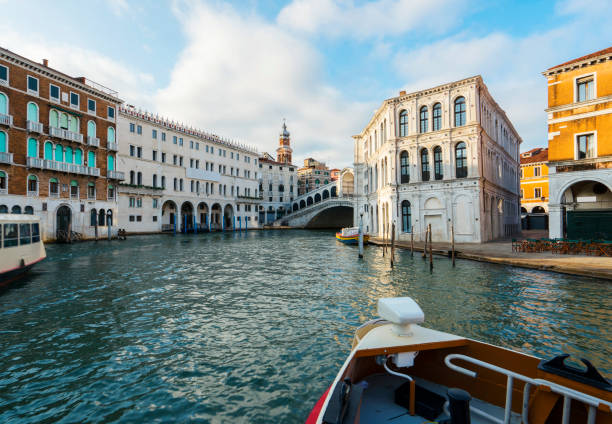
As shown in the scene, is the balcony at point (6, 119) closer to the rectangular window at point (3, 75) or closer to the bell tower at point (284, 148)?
the rectangular window at point (3, 75)

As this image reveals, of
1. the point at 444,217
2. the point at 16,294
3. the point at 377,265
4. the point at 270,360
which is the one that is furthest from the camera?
the point at 444,217

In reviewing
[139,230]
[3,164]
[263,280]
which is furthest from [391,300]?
[139,230]

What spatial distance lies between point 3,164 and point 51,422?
95.0ft

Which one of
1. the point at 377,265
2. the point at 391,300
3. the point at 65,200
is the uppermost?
the point at 65,200

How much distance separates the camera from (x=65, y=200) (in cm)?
2820

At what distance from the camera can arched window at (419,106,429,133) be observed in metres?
25.0

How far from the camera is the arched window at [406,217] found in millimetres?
25688

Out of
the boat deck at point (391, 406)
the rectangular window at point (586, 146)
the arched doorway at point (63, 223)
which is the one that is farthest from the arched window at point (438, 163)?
the arched doorway at point (63, 223)

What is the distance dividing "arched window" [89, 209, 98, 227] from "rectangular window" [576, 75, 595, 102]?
39234 mm

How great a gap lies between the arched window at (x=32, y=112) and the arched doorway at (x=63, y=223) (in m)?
7.72

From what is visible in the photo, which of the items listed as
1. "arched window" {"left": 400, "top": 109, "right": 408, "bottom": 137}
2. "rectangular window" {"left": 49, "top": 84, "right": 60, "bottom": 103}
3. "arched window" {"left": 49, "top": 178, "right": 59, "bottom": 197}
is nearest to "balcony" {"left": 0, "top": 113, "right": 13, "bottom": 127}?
"rectangular window" {"left": 49, "top": 84, "right": 60, "bottom": 103}

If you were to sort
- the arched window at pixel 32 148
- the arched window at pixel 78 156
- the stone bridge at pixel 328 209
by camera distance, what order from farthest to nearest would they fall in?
1. the stone bridge at pixel 328 209
2. the arched window at pixel 78 156
3. the arched window at pixel 32 148

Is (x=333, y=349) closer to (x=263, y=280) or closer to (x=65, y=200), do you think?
(x=263, y=280)

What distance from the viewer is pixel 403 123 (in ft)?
86.0
